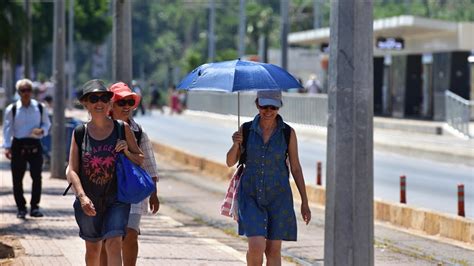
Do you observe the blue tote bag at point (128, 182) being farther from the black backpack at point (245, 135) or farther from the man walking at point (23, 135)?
the man walking at point (23, 135)

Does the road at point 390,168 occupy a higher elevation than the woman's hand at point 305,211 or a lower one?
lower

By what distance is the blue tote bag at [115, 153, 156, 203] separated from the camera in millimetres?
8531

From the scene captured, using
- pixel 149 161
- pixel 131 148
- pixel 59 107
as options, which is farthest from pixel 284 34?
pixel 131 148

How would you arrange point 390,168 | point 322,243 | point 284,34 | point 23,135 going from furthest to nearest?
point 284,34 < point 390,168 < point 23,135 < point 322,243

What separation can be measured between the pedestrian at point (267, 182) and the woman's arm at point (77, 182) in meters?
1.12

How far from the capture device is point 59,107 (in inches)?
901

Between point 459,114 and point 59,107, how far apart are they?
17.5 metres

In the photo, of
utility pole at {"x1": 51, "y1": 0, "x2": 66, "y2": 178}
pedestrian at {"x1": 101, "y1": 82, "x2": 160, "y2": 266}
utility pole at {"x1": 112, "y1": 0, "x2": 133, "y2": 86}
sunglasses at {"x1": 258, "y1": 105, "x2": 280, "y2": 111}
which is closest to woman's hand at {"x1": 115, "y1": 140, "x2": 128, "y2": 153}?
pedestrian at {"x1": 101, "y1": 82, "x2": 160, "y2": 266}

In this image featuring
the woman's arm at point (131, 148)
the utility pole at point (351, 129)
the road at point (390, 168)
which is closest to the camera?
the utility pole at point (351, 129)

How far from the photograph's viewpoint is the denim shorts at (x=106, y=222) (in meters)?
8.63

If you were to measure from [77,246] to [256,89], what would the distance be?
4470 mm

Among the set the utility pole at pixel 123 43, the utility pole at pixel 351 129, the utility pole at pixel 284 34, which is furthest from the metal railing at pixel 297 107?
the utility pole at pixel 351 129

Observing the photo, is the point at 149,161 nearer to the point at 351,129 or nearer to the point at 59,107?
the point at 351,129

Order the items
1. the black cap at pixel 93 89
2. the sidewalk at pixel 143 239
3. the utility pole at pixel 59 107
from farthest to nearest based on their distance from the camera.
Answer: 1. the utility pole at pixel 59 107
2. the sidewalk at pixel 143 239
3. the black cap at pixel 93 89
